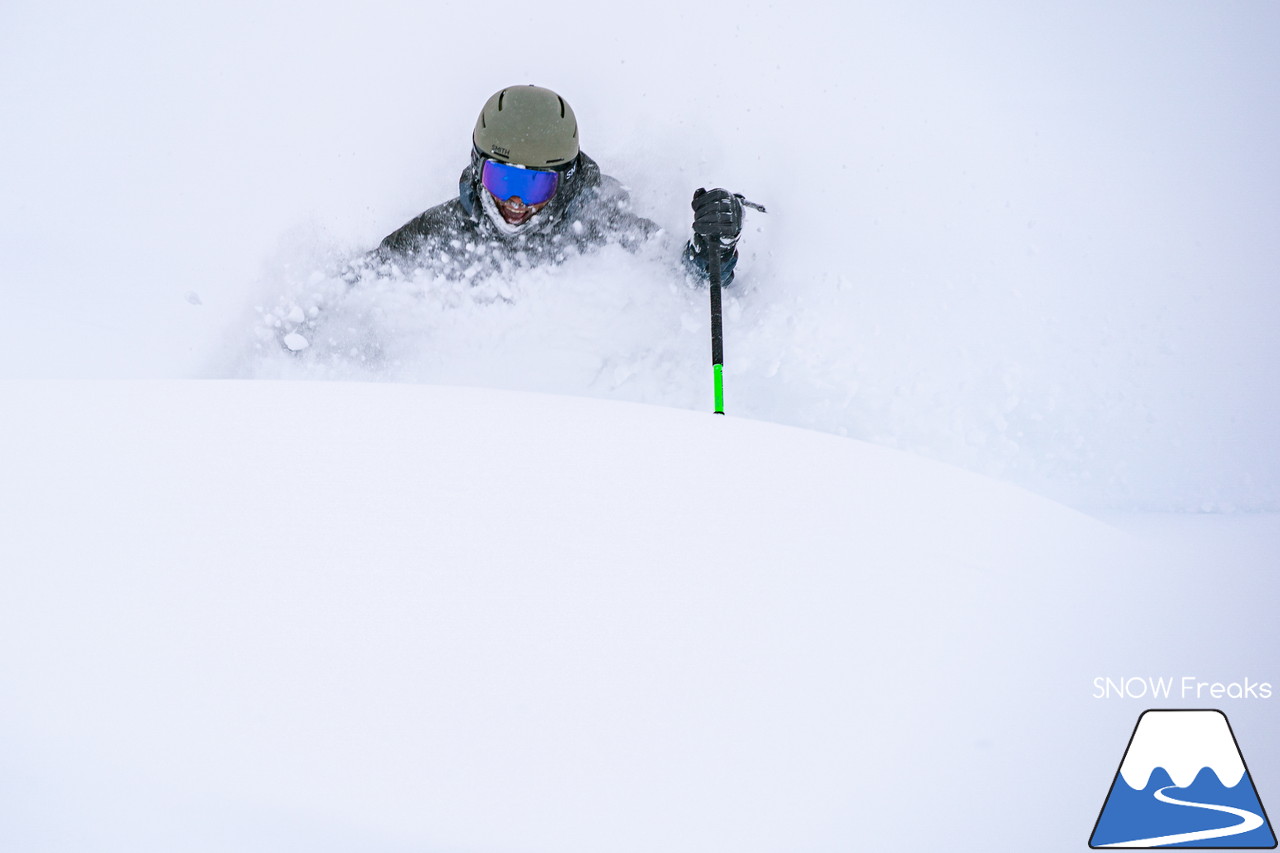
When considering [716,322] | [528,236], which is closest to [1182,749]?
[716,322]

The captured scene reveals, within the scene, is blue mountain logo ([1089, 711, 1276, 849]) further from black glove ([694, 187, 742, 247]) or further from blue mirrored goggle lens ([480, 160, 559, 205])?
blue mirrored goggle lens ([480, 160, 559, 205])

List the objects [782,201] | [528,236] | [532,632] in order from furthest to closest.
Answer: [782,201]
[528,236]
[532,632]

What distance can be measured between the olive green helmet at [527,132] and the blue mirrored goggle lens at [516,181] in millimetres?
30

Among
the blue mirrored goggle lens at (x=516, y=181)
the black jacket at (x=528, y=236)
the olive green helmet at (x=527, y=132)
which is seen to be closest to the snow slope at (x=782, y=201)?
the black jacket at (x=528, y=236)

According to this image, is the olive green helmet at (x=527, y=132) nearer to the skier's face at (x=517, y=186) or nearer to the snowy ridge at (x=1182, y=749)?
the skier's face at (x=517, y=186)

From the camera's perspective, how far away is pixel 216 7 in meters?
2.89

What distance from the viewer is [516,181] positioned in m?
2.08

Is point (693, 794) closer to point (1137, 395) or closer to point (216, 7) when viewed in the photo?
point (1137, 395)

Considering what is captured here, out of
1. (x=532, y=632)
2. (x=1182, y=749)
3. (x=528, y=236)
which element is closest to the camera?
(x=532, y=632)

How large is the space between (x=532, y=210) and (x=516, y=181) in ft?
0.39

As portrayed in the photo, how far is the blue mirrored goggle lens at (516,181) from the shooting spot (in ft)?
6.77

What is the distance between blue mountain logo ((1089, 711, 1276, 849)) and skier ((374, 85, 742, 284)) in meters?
1.63

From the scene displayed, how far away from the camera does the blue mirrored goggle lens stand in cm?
206

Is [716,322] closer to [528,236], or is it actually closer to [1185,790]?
[528,236]
